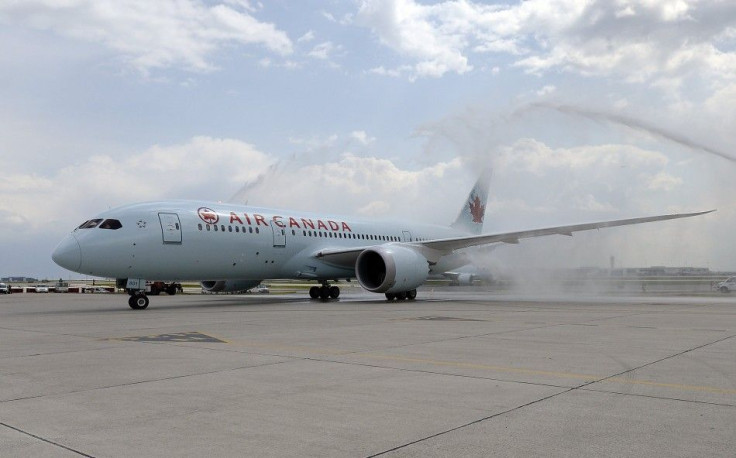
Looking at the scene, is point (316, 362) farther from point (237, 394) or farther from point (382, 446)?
point (382, 446)

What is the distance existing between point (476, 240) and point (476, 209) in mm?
12906

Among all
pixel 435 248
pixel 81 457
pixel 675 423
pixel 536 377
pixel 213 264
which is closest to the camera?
pixel 81 457

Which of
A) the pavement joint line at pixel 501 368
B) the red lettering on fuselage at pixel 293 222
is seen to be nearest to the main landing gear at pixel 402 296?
the red lettering on fuselage at pixel 293 222

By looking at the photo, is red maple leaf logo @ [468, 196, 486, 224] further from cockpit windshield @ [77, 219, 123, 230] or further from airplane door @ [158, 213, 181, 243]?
cockpit windshield @ [77, 219, 123, 230]

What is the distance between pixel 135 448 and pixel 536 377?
4334mm

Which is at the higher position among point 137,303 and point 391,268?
point 391,268

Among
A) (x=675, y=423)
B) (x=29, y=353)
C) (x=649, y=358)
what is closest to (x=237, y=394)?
(x=675, y=423)

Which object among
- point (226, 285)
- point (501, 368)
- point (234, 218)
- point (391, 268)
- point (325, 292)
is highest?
point (234, 218)

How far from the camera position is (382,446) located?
418cm

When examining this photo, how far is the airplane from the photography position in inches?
775

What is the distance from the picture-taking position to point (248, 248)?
77.9ft

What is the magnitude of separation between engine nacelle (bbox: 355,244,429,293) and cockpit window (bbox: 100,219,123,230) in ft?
30.7

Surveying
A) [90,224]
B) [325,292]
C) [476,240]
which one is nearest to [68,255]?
[90,224]

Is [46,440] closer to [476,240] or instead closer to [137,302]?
[137,302]
